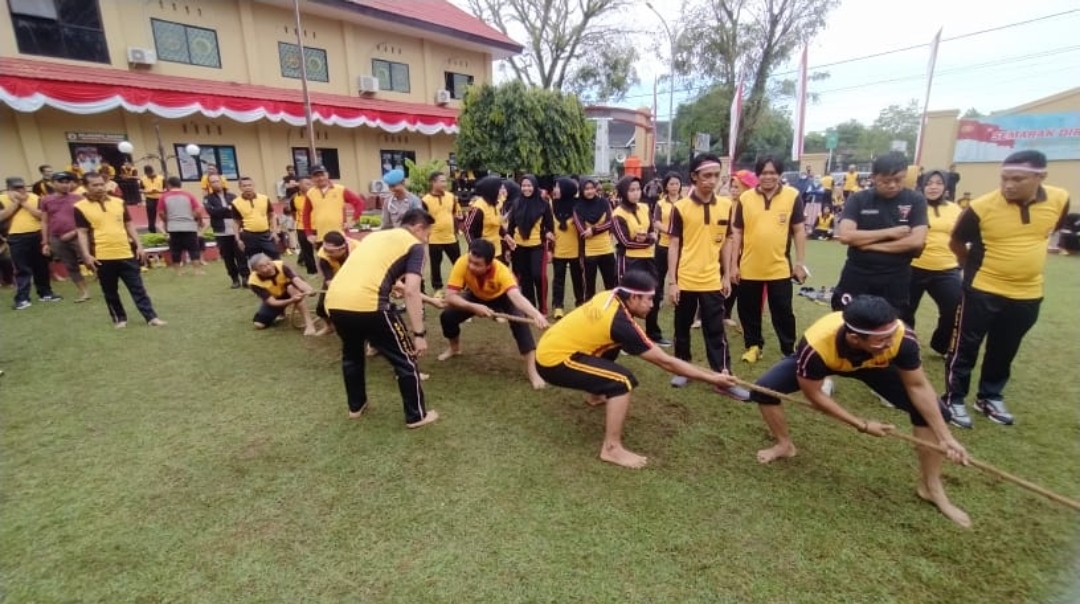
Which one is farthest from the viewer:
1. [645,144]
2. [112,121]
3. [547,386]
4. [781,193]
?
[645,144]

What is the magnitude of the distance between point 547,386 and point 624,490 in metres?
1.51

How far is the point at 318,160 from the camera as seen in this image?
16.1 metres

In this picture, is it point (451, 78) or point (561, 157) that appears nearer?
point (561, 157)

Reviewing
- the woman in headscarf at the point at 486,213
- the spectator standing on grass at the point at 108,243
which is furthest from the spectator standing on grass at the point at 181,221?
the woman in headscarf at the point at 486,213

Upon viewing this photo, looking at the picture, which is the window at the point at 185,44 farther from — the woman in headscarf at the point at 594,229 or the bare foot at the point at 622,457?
the bare foot at the point at 622,457

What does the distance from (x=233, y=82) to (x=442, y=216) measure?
39.2 feet

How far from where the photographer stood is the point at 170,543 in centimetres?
256

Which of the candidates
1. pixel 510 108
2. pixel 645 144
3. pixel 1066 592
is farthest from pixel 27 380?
pixel 645 144

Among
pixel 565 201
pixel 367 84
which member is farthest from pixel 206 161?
pixel 565 201

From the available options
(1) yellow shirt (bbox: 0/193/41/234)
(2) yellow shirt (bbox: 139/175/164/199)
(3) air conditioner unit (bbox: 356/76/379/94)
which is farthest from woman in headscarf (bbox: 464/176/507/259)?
(3) air conditioner unit (bbox: 356/76/379/94)

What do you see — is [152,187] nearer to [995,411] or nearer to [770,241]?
[770,241]

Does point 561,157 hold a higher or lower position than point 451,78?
lower

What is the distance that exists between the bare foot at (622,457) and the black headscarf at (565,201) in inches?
117

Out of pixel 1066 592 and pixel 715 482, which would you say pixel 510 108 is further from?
pixel 1066 592
